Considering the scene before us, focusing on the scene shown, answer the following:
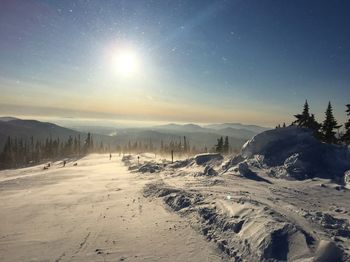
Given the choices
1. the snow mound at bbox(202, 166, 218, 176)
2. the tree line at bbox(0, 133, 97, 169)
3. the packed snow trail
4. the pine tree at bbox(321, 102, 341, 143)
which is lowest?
the tree line at bbox(0, 133, 97, 169)

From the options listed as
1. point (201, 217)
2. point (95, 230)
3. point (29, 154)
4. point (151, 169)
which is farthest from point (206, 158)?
point (29, 154)

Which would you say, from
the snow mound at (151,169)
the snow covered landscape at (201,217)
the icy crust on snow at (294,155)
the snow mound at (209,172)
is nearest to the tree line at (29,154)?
the snow mound at (151,169)

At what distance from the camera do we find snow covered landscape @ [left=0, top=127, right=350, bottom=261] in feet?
41.1

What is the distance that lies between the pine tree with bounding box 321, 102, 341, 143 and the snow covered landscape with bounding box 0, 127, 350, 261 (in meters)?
22.3

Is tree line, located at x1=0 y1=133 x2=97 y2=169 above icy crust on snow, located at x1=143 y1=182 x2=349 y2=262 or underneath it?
underneath

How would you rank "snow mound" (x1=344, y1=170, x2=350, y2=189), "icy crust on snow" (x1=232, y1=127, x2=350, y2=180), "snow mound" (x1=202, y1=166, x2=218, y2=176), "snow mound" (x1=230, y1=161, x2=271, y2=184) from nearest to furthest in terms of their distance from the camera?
1. "snow mound" (x1=344, y1=170, x2=350, y2=189)
2. "snow mound" (x1=230, y1=161, x2=271, y2=184)
3. "icy crust on snow" (x1=232, y1=127, x2=350, y2=180)
4. "snow mound" (x1=202, y1=166, x2=218, y2=176)

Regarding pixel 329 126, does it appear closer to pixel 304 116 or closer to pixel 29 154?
pixel 304 116

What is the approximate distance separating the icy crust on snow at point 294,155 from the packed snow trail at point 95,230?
1466 centimetres

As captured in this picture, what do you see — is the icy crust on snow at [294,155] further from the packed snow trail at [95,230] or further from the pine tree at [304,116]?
the pine tree at [304,116]

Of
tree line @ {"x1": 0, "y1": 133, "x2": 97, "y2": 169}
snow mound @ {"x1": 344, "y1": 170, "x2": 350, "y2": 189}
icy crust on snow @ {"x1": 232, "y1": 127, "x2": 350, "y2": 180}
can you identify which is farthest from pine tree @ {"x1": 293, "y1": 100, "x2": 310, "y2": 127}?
tree line @ {"x1": 0, "y1": 133, "x2": 97, "y2": 169}

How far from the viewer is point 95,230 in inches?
629

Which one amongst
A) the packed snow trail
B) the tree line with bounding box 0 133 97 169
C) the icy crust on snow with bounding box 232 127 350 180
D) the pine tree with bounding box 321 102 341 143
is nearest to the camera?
the packed snow trail

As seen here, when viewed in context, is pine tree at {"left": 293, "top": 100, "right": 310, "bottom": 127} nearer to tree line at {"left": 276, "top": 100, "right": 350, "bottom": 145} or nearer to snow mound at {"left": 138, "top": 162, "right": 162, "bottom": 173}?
tree line at {"left": 276, "top": 100, "right": 350, "bottom": 145}

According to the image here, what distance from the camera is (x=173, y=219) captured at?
57.8 feet
